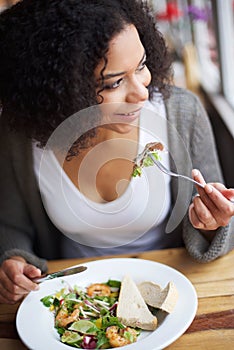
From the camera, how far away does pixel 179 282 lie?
0.82 m

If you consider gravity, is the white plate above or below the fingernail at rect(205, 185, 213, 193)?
below

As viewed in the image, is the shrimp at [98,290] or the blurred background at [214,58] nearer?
the shrimp at [98,290]

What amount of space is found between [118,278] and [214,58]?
1631mm

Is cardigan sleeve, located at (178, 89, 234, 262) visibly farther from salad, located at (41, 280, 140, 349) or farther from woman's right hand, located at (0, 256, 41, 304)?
woman's right hand, located at (0, 256, 41, 304)

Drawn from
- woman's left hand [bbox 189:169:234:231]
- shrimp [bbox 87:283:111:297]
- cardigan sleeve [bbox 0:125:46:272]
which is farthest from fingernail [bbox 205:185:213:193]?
cardigan sleeve [bbox 0:125:46:272]

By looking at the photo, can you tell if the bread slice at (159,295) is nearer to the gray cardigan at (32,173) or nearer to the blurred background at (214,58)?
the gray cardigan at (32,173)

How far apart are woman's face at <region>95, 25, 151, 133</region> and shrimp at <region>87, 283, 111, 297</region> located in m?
0.28

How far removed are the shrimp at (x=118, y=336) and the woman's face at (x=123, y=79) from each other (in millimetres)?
300

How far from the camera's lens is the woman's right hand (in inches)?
33.1

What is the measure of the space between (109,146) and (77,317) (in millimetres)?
268

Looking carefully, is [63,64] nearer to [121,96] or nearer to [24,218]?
[121,96]

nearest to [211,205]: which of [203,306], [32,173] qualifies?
[203,306]

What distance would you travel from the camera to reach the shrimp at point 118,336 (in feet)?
2.35

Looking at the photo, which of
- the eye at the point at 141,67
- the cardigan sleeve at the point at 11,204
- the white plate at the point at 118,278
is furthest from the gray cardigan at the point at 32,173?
the eye at the point at 141,67
